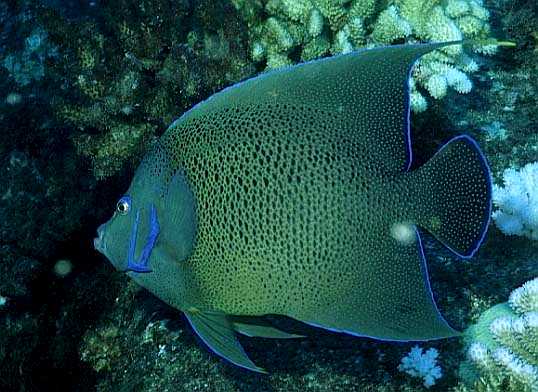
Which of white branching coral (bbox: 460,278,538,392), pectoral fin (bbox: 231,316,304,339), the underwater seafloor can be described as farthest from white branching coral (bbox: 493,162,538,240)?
pectoral fin (bbox: 231,316,304,339)

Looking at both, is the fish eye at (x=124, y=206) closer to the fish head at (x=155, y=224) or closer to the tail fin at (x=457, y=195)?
the fish head at (x=155, y=224)

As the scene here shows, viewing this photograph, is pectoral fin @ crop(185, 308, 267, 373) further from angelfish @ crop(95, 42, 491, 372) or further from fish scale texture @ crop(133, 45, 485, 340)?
fish scale texture @ crop(133, 45, 485, 340)

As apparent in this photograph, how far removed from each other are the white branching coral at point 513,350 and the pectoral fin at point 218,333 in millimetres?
999

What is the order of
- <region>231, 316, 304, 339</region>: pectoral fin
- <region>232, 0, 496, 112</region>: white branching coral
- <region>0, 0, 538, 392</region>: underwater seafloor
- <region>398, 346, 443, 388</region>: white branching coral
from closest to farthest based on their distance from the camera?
<region>231, 316, 304, 339</region>: pectoral fin, <region>398, 346, 443, 388</region>: white branching coral, <region>0, 0, 538, 392</region>: underwater seafloor, <region>232, 0, 496, 112</region>: white branching coral

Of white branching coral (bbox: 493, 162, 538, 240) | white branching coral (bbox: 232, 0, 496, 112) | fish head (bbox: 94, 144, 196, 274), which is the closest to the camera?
fish head (bbox: 94, 144, 196, 274)

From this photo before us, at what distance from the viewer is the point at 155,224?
5.34ft

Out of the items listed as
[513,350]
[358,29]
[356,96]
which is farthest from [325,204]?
[358,29]

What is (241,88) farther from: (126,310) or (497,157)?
(497,157)

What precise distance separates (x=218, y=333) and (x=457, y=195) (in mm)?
891

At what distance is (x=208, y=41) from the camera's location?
115 inches

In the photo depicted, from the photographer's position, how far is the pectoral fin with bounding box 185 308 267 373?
5.34 feet

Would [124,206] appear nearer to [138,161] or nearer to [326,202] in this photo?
[326,202]

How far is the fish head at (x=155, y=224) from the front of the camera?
1.62 meters

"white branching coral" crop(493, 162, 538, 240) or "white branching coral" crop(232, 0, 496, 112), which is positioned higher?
"white branching coral" crop(232, 0, 496, 112)
